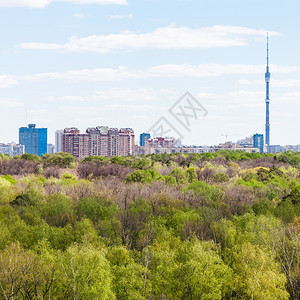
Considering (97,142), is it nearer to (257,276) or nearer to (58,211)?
(58,211)

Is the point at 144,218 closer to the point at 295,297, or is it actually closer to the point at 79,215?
the point at 79,215

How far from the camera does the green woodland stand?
27.0 metres

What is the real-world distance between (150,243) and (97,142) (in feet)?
455

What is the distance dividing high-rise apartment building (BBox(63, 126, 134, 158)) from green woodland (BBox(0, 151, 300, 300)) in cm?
11184

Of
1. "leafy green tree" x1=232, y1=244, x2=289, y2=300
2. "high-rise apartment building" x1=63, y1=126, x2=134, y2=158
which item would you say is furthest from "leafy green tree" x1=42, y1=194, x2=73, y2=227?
"high-rise apartment building" x1=63, y1=126, x2=134, y2=158

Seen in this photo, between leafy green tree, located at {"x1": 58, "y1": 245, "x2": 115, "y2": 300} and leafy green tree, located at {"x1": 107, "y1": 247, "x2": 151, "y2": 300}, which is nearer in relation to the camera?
leafy green tree, located at {"x1": 58, "y1": 245, "x2": 115, "y2": 300}

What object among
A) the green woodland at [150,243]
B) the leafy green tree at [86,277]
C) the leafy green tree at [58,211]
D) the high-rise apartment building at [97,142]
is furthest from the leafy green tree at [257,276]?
the high-rise apartment building at [97,142]

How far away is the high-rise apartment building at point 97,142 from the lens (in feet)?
567

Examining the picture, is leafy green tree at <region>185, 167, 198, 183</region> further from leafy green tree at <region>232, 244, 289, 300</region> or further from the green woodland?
leafy green tree at <region>232, 244, 289, 300</region>

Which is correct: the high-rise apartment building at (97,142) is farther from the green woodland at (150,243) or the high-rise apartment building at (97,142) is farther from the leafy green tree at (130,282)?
the leafy green tree at (130,282)

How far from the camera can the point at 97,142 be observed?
174375 mm

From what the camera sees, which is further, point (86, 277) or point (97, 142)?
point (97, 142)

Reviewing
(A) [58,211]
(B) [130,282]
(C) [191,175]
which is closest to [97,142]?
(C) [191,175]

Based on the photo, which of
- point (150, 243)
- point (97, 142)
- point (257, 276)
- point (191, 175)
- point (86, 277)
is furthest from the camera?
point (97, 142)
